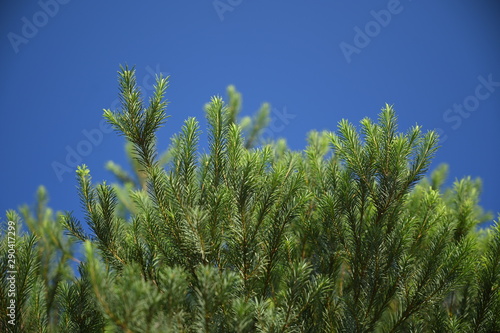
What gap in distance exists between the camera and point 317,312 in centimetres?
169

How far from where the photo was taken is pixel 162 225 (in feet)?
4.83

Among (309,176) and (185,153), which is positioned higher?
(309,176)

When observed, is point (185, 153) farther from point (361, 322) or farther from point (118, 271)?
point (361, 322)

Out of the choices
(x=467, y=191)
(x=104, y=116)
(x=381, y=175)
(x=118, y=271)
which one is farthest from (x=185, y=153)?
(x=467, y=191)

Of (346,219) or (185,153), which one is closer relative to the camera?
(185,153)

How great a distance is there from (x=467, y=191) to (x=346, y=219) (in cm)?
103

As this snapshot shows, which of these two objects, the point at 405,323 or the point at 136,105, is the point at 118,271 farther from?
the point at 405,323

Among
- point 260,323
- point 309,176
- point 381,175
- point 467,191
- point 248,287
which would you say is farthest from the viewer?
point 467,191

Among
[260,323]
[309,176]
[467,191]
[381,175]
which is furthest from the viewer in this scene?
[467,191]

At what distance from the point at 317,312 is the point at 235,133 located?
880 millimetres

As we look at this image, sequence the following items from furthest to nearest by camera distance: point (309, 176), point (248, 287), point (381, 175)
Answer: point (309, 176), point (381, 175), point (248, 287)

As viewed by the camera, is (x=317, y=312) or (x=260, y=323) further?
(x=317, y=312)

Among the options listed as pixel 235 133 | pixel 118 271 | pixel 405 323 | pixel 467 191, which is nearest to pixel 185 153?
pixel 235 133

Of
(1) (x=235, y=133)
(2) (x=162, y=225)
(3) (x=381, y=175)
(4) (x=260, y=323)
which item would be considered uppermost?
(1) (x=235, y=133)
